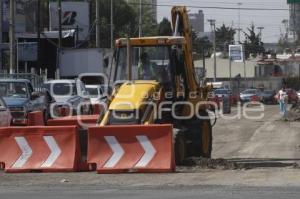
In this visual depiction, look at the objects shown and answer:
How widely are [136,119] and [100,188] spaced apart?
3.29 meters

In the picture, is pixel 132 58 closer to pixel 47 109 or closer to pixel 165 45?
pixel 165 45

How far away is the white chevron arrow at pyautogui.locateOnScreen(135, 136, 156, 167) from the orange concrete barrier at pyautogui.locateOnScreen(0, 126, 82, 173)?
4.75 ft

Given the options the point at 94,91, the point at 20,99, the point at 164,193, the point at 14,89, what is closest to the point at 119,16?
the point at 94,91

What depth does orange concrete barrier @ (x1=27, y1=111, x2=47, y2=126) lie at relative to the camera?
886 inches

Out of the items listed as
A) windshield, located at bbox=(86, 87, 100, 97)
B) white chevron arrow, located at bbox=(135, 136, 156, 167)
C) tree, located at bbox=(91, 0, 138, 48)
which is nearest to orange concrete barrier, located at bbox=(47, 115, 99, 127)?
white chevron arrow, located at bbox=(135, 136, 156, 167)

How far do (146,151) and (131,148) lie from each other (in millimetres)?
344

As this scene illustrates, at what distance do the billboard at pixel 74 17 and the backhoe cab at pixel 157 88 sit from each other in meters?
55.6

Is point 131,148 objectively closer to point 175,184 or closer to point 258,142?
point 175,184

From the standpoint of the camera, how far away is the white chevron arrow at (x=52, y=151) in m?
16.2

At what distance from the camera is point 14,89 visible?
24.8m

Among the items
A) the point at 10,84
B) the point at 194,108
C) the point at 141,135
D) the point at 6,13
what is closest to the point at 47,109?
the point at 10,84

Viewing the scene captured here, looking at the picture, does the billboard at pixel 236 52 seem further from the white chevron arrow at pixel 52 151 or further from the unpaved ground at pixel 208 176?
the white chevron arrow at pixel 52 151

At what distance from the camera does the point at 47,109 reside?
26.7m

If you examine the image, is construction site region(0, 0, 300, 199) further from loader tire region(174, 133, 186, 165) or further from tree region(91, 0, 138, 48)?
tree region(91, 0, 138, 48)
